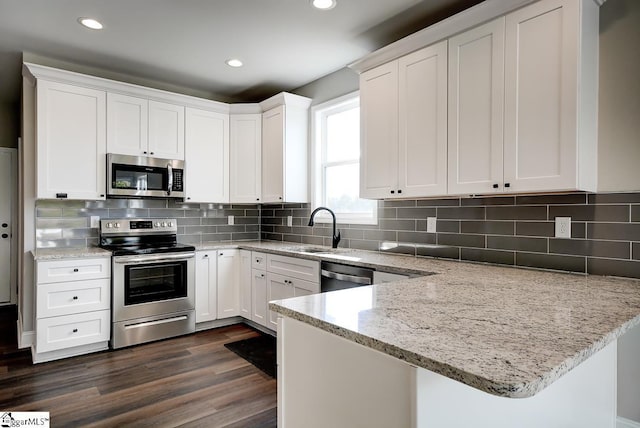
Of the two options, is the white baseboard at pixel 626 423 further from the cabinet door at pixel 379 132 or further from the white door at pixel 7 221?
the white door at pixel 7 221

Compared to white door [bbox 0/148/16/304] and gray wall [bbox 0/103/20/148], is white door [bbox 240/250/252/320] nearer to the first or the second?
white door [bbox 0/148/16/304]

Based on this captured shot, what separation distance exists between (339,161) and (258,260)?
4.14 ft

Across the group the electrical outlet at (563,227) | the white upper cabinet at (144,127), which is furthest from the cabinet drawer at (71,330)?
the electrical outlet at (563,227)

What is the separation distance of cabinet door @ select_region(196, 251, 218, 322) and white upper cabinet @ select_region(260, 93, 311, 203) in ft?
2.89

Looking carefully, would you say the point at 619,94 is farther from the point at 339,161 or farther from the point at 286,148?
the point at 286,148

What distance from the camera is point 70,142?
331cm

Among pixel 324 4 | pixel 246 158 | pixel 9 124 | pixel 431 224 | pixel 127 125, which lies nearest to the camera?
pixel 324 4

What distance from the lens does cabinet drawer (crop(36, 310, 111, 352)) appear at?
9.84 feet

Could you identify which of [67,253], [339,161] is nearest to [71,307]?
[67,253]

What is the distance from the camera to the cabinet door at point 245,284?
3896mm

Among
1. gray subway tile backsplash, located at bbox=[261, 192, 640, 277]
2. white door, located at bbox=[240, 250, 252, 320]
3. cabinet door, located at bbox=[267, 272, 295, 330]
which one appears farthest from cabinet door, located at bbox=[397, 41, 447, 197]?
white door, located at bbox=[240, 250, 252, 320]

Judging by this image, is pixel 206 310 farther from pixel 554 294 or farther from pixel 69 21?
pixel 554 294

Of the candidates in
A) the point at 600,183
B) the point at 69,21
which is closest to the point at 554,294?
the point at 600,183

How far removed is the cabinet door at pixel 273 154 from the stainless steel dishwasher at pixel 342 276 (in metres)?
1.26
